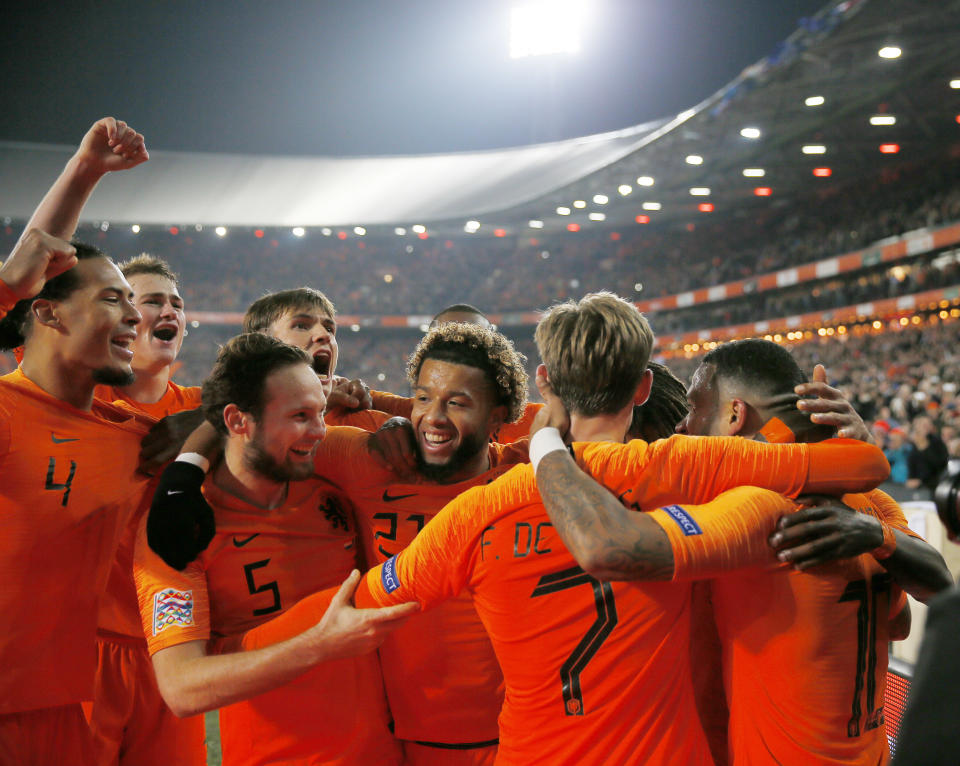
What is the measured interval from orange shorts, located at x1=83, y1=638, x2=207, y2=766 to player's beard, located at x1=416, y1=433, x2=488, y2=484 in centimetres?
153

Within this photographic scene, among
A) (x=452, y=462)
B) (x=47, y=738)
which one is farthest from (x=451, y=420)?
(x=47, y=738)

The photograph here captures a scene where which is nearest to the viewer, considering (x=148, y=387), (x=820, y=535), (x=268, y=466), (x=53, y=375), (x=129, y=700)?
(x=820, y=535)

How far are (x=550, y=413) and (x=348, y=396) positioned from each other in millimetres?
1847

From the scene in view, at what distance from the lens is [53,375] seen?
284cm

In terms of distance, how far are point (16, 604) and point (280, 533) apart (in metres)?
0.94

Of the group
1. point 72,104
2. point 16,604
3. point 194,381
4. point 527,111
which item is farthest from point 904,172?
point 72,104

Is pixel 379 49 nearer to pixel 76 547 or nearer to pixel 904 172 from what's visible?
pixel 904 172

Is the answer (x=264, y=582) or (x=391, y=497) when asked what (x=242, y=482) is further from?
(x=391, y=497)

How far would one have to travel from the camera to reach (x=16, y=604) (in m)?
2.60

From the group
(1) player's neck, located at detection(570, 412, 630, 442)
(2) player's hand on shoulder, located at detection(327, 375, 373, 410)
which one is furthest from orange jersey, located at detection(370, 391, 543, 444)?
(1) player's neck, located at detection(570, 412, 630, 442)

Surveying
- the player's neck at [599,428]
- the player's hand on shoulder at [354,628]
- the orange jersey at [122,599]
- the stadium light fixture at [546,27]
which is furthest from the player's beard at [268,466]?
the stadium light fixture at [546,27]

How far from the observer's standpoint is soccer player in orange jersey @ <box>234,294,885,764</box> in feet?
6.12

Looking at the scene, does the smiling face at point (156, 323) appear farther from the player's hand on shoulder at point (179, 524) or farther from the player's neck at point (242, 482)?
the player's hand on shoulder at point (179, 524)

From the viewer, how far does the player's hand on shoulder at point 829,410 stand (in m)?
2.18
